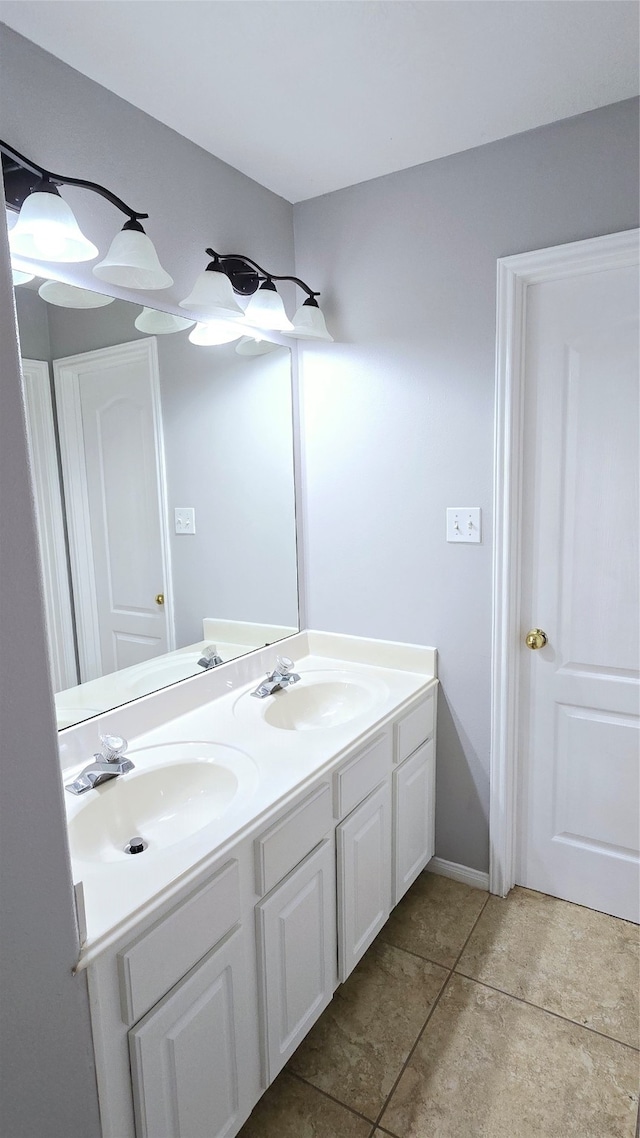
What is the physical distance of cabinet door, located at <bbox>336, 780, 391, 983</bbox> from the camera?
1.52 metres

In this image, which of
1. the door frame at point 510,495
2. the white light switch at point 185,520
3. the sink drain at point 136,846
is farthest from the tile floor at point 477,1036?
the white light switch at point 185,520

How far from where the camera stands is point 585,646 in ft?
6.10

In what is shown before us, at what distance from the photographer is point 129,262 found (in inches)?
54.7

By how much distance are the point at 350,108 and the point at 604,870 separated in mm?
2333

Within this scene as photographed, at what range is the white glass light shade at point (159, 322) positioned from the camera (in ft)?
5.18

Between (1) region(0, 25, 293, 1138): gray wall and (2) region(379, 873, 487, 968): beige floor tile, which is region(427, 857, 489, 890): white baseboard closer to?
(2) region(379, 873, 487, 968): beige floor tile

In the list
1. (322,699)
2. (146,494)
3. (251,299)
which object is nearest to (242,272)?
(251,299)

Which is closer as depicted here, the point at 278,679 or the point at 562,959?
the point at 562,959

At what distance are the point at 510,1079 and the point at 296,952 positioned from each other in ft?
2.03

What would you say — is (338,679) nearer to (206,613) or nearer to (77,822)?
(206,613)

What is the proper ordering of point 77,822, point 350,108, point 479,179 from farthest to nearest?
point 479,179 → point 350,108 → point 77,822

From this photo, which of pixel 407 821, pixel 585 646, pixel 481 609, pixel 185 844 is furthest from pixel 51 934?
pixel 585 646

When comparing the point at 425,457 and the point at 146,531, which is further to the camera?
the point at 425,457

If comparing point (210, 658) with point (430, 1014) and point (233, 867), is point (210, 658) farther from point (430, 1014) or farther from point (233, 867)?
point (430, 1014)
